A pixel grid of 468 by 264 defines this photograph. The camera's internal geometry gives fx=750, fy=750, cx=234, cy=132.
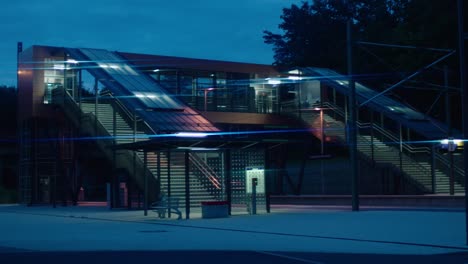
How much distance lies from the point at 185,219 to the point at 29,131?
2226 cm

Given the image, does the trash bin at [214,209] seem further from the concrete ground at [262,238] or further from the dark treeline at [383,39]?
the dark treeline at [383,39]

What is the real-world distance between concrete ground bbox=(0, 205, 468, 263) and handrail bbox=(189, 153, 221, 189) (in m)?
11.0

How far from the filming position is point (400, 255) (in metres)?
15.1

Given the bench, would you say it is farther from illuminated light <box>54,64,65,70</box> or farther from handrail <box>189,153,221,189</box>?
illuminated light <box>54,64,65,70</box>

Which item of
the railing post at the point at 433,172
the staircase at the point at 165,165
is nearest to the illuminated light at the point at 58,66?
the staircase at the point at 165,165

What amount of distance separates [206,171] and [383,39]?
26.9m

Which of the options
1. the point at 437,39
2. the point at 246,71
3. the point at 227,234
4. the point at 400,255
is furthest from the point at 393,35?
the point at 400,255

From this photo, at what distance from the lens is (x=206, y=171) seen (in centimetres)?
3922

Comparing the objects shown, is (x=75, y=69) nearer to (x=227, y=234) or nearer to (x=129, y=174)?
(x=129, y=174)

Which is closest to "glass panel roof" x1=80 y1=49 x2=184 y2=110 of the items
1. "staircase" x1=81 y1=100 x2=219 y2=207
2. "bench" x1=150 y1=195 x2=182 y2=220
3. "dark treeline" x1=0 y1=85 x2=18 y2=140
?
"staircase" x1=81 y1=100 x2=219 y2=207

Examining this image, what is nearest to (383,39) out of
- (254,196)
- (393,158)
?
(393,158)

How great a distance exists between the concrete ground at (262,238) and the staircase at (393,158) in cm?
1418

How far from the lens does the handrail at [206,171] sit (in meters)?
38.6

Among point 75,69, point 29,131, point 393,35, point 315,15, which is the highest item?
point 315,15
